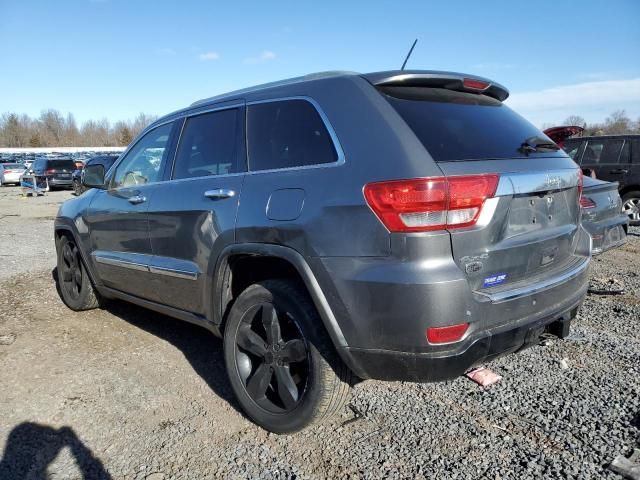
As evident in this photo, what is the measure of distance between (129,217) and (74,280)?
169 centimetres

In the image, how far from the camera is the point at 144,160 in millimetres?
4023

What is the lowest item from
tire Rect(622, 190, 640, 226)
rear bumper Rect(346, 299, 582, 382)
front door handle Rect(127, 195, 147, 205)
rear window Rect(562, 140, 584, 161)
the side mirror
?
tire Rect(622, 190, 640, 226)

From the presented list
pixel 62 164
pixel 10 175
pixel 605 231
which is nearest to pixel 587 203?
pixel 605 231

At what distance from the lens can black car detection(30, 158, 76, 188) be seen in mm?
24281

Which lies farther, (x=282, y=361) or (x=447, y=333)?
(x=282, y=361)

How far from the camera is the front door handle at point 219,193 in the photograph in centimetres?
288

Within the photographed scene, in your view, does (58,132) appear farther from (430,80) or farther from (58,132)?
(430,80)

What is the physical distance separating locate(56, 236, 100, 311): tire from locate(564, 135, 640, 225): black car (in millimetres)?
8880

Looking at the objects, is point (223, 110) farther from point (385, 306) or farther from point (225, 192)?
point (385, 306)

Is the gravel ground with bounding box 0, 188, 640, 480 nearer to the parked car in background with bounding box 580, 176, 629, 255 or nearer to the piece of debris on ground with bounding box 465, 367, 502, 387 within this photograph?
the piece of debris on ground with bounding box 465, 367, 502, 387

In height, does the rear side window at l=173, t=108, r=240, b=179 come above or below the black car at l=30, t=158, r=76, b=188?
above

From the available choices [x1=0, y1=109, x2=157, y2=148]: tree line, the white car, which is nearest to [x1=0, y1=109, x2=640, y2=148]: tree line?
[x1=0, y1=109, x2=157, y2=148]: tree line

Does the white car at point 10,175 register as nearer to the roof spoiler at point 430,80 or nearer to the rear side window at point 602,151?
the rear side window at point 602,151

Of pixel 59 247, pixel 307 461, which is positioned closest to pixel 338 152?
pixel 307 461
